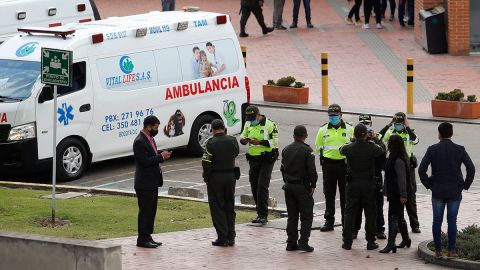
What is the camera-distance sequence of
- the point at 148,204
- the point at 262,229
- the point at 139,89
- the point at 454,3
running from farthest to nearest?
the point at 454,3
the point at 139,89
the point at 262,229
the point at 148,204

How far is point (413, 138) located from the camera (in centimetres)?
1791

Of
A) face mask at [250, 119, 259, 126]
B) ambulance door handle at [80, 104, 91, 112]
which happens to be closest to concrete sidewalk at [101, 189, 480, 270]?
face mask at [250, 119, 259, 126]

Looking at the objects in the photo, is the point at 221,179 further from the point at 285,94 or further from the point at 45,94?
the point at 285,94

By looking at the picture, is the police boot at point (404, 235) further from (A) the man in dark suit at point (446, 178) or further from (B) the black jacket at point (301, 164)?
(B) the black jacket at point (301, 164)

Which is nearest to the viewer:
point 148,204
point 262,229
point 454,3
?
point 148,204

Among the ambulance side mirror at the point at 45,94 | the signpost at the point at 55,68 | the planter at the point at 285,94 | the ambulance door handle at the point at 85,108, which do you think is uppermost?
the signpost at the point at 55,68

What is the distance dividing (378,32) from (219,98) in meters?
14.0

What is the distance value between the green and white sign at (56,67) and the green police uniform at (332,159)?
A: 348 cm

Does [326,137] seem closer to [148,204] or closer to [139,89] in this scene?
[148,204]

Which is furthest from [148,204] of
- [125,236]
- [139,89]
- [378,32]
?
[378,32]

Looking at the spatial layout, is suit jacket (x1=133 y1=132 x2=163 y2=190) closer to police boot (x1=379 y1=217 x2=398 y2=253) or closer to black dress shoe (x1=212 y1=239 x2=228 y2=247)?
black dress shoe (x1=212 y1=239 x2=228 y2=247)

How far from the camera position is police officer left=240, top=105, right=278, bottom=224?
18328 millimetres

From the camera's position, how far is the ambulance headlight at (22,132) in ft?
70.9

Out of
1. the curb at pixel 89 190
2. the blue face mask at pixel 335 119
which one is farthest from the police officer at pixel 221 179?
the curb at pixel 89 190
